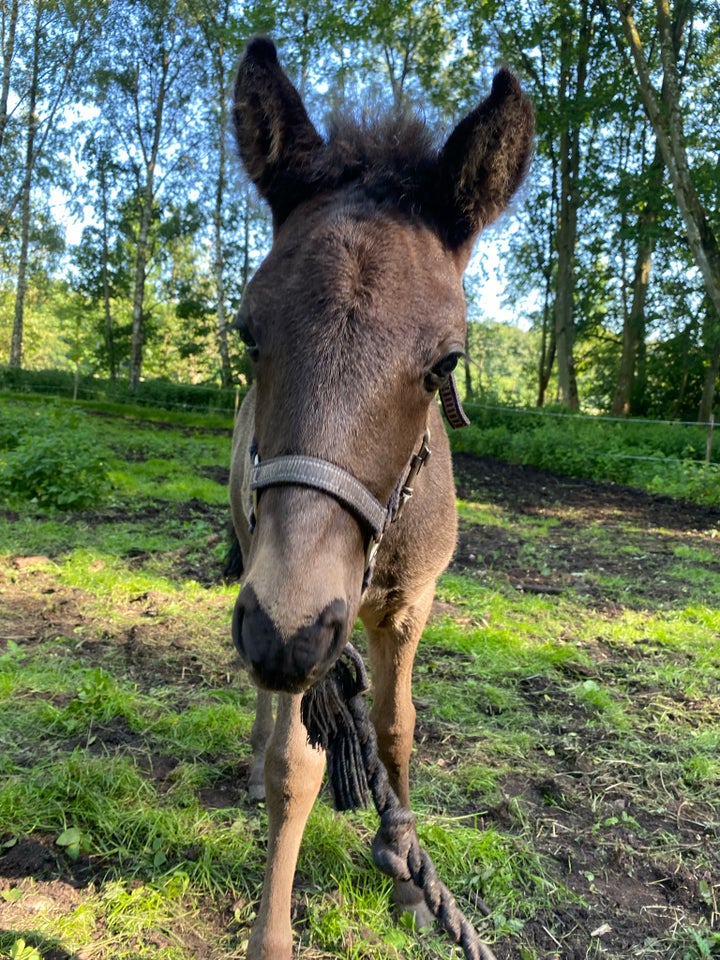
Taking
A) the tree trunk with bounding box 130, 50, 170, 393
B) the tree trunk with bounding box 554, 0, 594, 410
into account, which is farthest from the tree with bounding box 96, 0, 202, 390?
the tree trunk with bounding box 554, 0, 594, 410

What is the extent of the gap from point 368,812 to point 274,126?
2.85 metres

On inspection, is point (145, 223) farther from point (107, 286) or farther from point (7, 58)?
point (107, 286)

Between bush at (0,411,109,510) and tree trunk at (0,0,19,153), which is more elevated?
tree trunk at (0,0,19,153)

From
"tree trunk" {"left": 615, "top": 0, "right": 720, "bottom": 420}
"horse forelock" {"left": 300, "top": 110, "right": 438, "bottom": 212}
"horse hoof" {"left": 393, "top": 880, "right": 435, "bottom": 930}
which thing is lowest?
"horse hoof" {"left": 393, "top": 880, "right": 435, "bottom": 930}

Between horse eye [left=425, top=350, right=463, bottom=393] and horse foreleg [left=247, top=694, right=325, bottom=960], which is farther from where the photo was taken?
horse foreleg [left=247, top=694, right=325, bottom=960]

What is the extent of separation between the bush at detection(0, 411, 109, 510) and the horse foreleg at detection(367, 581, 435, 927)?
6605 millimetres

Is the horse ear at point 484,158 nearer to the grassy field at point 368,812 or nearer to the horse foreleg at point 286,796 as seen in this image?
the horse foreleg at point 286,796

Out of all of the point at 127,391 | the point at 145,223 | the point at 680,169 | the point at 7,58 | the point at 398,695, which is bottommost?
the point at 398,695

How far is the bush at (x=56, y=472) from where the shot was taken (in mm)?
8250

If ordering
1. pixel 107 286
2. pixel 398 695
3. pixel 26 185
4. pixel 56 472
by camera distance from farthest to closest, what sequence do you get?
1. pixel 107 286
2. pixel 26 185
3. pixel 56 472
4. pixel 398 695

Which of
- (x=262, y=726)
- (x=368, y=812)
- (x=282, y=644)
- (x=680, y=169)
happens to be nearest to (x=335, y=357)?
(x=282, y=644)

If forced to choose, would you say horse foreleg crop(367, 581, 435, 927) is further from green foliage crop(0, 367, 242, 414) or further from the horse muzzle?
green foliage crop(0, 367, 242, 414)

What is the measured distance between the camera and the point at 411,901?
2520 millimetres

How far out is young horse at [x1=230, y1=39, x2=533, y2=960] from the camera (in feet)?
4.56
